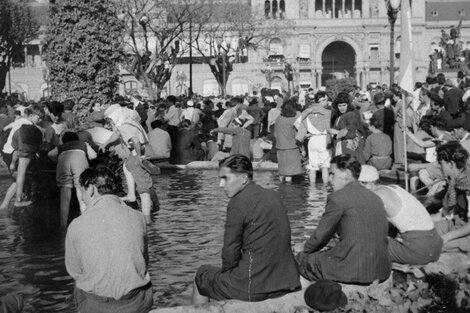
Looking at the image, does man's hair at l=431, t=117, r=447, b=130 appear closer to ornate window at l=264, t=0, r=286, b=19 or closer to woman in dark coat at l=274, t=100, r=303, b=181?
woman in dark coat at l=274, t=100, r=303, b=181

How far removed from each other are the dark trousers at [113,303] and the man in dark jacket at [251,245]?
2.01ft

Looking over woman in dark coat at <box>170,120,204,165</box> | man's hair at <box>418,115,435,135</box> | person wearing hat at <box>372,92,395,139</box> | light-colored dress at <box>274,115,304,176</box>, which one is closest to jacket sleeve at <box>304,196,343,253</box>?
man's hair at <box>418,115,435,135</box>

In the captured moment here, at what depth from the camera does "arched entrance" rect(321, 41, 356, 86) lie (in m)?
79.1

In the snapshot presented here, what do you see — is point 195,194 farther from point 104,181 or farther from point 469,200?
point 104,181

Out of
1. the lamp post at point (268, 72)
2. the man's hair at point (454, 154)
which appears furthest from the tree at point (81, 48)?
the lamp post at point (268, 72)

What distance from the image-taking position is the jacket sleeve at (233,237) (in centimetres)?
521

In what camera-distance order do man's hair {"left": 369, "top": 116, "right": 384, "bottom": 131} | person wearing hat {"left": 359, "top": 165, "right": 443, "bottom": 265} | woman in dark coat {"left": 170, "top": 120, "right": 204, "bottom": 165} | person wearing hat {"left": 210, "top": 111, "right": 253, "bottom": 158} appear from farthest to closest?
1. woman in dark coat {"left": 170, "top": 120, "right": 204, "bottom": 165}
2. person wearing hat {"left": 210, "top": 111, "right": 253, "bottom": 158}
3. man's hair {"left": 369, "top": 116, "right": 384, "bottom": 131}
4. person wearing hat {"left": 359, "top": 165, "right": 443, "bottom": 265}

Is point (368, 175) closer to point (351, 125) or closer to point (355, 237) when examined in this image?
point (355, 237)

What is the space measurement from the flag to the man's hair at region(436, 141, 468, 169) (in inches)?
122

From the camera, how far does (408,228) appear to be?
621 centimetres

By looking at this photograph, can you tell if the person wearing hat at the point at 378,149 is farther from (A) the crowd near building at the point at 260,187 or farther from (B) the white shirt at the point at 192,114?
(B) the white shirt at the point at 192,114

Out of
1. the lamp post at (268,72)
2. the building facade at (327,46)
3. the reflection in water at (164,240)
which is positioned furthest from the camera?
the building facade at (327,46)

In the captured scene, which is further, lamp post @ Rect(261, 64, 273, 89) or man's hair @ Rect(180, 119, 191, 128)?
lamp post @ Rect(261, 64, 273, 89)

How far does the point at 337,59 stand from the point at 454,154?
73.7 meters
